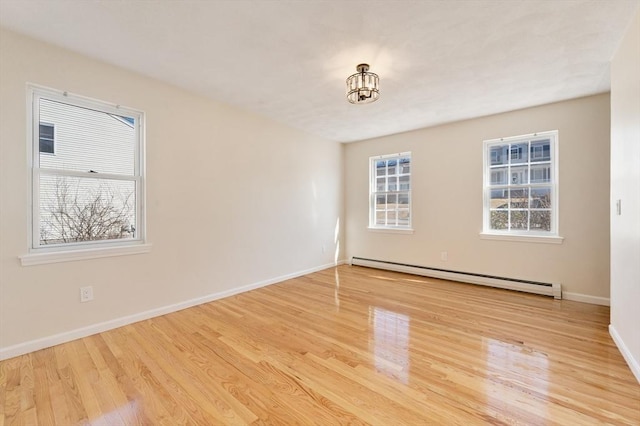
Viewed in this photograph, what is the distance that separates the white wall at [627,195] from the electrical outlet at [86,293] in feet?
13.8

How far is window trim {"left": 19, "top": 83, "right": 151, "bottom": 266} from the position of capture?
226 centimetres

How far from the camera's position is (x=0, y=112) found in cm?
210

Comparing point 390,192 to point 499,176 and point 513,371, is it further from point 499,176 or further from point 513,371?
point 513,371

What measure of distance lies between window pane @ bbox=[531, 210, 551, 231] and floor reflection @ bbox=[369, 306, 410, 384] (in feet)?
7.72

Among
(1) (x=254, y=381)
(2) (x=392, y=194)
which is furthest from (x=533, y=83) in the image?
(1) (x=254, y=381)

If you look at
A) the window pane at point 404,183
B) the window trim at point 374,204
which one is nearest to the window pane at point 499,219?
the window trim at point 374,204

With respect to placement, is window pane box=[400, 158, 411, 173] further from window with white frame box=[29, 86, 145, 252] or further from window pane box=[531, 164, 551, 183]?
window with white frame box=[29, 86, 145, 252]

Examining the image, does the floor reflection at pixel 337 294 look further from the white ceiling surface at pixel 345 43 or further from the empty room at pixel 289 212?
the white ceiling surface at pixel 345 43

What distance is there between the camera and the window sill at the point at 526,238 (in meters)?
3.54

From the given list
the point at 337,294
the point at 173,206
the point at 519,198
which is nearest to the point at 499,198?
the point at 519,198

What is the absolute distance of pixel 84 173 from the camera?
2533 mm

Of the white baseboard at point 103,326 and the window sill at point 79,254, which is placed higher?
the window sill at point 79,254

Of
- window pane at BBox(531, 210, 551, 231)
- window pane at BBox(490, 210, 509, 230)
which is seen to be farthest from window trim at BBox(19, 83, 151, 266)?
window pane at BBox(531, 210, 551, 231)

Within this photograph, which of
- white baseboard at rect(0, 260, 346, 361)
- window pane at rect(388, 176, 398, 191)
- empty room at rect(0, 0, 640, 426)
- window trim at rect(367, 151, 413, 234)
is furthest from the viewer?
window pane at rect(388, 176, 398, 191)
